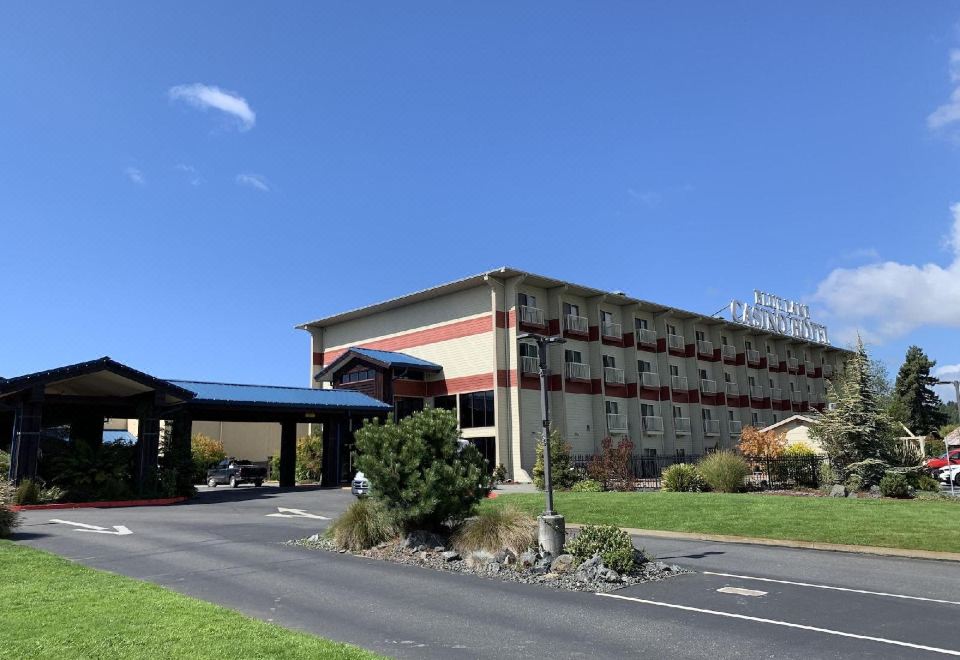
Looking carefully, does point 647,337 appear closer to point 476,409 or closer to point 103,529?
point 476,409

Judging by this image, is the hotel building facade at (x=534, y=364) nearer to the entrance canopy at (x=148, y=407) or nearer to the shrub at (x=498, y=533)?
the entrance canopy at (x=148, y=407)

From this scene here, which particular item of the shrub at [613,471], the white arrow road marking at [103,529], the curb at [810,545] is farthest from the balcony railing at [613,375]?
the white arrow road marking at [103,529]

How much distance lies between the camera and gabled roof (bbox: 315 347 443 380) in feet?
131

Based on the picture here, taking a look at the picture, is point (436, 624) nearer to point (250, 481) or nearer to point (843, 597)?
point (843, 597)

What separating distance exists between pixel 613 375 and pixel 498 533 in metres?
32.2

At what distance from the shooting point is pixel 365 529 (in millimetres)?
14898

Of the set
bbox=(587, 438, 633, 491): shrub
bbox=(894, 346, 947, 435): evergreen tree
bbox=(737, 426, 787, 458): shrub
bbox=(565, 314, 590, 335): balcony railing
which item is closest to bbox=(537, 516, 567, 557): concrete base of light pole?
bbox=(587, 438, 633, 491): shrub

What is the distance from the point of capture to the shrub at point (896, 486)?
2339cm

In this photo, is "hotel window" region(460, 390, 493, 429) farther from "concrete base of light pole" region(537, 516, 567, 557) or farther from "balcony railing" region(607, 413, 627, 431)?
"concrete base of light pole" region(537, 516, 567, 557)

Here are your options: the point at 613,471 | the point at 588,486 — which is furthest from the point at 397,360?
the point at 613,471

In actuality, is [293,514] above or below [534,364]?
below

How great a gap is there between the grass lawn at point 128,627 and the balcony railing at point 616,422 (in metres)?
35.5

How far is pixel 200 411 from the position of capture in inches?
1308

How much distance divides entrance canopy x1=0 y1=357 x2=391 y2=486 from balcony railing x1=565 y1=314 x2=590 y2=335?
A: 12226mm
